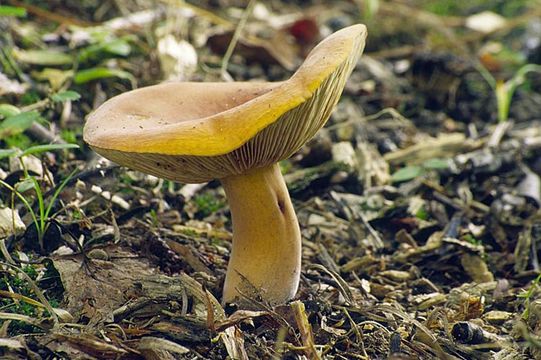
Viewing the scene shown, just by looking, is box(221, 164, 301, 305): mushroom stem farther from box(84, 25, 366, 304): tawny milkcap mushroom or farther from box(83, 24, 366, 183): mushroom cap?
box(83, 24, 366, 183): mushroom cap

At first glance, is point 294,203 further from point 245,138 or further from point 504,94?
point 504,94

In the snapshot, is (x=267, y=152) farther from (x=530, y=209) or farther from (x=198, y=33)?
(x=198, y=33)

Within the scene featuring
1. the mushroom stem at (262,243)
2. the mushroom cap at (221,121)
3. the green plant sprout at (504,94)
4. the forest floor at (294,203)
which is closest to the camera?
the mushroom cap at (221,121)

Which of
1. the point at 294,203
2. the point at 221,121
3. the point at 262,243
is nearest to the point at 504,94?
the point at 294,203

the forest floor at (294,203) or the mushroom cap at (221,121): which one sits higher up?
the mushroom cap at (221,121)

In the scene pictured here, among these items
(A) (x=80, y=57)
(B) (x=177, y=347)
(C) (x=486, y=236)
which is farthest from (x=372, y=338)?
(A) (x=80, y=57)

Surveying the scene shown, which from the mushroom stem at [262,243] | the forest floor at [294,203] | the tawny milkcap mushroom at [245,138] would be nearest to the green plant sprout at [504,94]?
the forest floor at [294,203]

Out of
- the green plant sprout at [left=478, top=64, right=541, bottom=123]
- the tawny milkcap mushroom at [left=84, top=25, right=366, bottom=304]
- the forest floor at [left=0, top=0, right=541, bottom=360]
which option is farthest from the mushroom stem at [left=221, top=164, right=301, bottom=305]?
the green plant sprout at [left=478, top=64, right=541, bottom=123]

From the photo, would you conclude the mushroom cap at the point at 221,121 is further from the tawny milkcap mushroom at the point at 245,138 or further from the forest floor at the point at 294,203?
the forest floor at the point at 294,203
